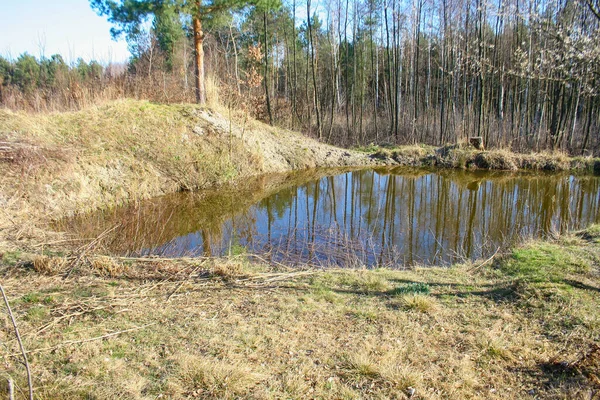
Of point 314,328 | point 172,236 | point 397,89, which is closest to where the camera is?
point 314,328

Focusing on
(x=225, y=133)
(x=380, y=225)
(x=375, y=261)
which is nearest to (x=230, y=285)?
(x=375, y=261)

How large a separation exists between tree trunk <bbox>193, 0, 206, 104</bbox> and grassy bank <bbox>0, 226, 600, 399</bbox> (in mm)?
10702

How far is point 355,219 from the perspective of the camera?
945cm

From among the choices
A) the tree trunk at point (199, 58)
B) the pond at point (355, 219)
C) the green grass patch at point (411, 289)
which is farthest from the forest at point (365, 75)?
the green grass patch at point (411, 289)

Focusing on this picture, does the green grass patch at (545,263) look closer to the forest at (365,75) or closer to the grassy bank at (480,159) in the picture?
the forest at (365,75)

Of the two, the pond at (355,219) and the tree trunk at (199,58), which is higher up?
the tree trunk at (199,58)

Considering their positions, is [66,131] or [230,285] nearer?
[230,285]

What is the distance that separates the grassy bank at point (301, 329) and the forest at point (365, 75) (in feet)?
17.7

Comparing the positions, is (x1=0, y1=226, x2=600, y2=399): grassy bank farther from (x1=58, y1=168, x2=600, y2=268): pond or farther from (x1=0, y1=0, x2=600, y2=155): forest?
(x1=0, y1=0, x2=600, y2=155): forest

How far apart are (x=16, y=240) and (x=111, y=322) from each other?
11.6 feet

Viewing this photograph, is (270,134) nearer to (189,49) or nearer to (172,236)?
(172,236)

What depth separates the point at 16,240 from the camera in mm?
6160

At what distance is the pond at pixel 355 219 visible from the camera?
7148 mm

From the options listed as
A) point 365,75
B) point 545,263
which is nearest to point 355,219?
point 545,263
